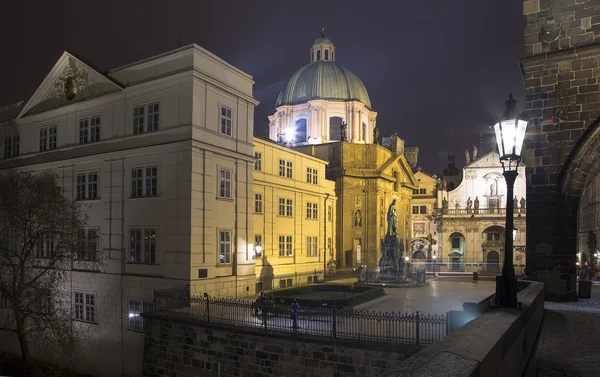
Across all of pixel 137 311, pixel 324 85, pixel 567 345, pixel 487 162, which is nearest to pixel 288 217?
pixel 137 311

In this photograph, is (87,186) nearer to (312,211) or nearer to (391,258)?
(312,211)

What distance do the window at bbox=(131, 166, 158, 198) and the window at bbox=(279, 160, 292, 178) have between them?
13045mm

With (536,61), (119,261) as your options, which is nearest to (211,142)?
(119,261)

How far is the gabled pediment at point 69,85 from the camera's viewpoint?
89.4 ft

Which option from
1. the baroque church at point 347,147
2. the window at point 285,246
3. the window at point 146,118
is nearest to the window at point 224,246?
the window at point 146,118

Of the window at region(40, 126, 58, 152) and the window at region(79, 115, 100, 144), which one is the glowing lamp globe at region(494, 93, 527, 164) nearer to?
the window at region(79, 115, 100, 144)

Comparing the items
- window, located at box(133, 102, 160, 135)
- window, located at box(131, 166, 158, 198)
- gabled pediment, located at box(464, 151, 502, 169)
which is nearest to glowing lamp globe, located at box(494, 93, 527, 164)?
window, located at box(131, 166, 158, 198)

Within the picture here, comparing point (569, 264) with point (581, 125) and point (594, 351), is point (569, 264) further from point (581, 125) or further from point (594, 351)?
point (594, 351)

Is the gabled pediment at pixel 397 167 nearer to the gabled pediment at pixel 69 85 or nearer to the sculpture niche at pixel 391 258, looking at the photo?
the sculpture niche at pixel 391 258

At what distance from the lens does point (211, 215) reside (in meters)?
24.4

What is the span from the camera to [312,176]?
1630 inches

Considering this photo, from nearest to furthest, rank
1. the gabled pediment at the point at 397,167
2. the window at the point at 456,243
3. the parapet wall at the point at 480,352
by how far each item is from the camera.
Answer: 1. the parapet wall at the point at 480,352
2. the gabled pediment at the point at 397,167
3. the window at the point at 456,243

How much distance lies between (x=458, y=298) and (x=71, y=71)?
85.3ft

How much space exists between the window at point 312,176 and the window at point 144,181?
→ 57.9ft
